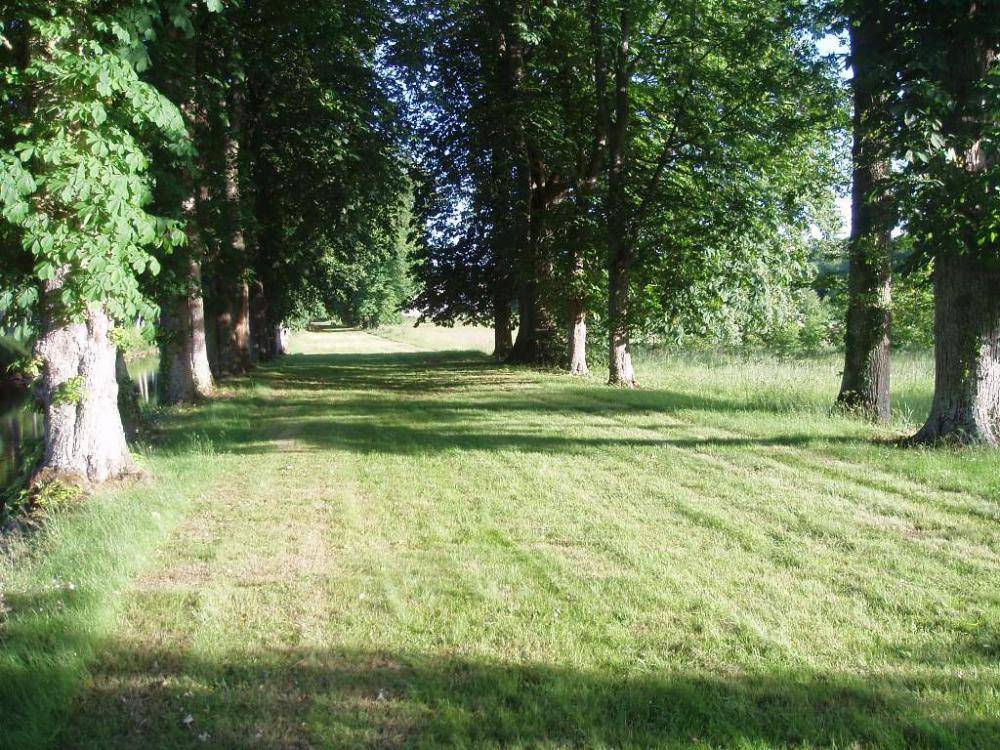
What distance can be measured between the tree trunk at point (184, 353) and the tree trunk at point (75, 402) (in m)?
7.56

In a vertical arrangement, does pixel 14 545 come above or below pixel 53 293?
below

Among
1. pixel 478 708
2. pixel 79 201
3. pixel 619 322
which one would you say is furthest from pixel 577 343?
pixel 478 708

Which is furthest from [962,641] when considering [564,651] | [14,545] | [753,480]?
[14,545]

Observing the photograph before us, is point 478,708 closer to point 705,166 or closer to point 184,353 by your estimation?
point 184,353

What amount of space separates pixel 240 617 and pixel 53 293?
4.87 m

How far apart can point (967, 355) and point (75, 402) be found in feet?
33.4

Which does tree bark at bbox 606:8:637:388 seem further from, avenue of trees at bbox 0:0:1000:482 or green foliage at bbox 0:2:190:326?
green foliage at bbox 0:2:190:326

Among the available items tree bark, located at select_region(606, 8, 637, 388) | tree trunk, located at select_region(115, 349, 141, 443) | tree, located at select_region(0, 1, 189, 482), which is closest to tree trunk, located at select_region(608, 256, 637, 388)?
tree bark, located at select_region(606, 8, 637, 388)

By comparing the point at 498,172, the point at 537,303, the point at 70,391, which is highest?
the point at 498,172

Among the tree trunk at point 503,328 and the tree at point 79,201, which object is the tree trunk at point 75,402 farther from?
the tree trunk at point 503,328

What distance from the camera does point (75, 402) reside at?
27.7 feet

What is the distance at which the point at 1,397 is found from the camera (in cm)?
2314

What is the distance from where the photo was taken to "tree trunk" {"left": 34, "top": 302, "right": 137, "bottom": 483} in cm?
839

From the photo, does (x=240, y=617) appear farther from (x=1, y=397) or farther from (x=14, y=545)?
(x=1, y=397)
